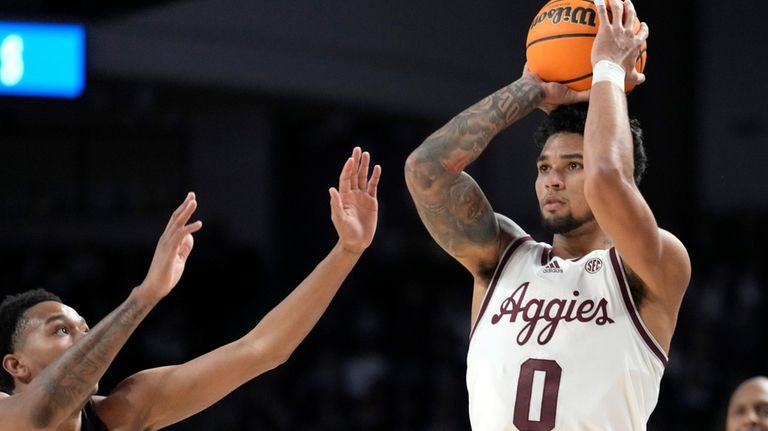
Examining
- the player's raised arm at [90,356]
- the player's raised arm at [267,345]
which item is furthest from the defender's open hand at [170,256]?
the player's raised arm at [267,345]

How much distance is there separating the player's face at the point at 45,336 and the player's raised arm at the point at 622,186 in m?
1.59

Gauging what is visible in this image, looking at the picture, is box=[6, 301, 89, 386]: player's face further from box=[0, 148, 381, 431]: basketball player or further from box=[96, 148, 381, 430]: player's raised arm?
box=[96, 148, 381, 430]: player's raised arm

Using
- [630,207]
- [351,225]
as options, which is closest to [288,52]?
[351,225]

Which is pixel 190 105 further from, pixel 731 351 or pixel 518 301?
pixel 518 301

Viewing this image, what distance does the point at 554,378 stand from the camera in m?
2.98

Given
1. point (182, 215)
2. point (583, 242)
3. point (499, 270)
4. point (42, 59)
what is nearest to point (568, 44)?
point (583, 242)

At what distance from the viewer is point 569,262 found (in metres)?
3.17

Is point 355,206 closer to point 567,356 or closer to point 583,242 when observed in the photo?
point 583,242

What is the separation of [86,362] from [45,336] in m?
0.41

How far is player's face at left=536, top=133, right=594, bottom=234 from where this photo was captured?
3.16 meters

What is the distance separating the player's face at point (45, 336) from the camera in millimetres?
3379

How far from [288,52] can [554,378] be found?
8.01 metres

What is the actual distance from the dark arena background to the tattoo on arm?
5.86 metres

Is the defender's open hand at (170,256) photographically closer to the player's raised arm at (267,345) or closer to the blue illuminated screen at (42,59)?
the player's raised arm at (267,345)
